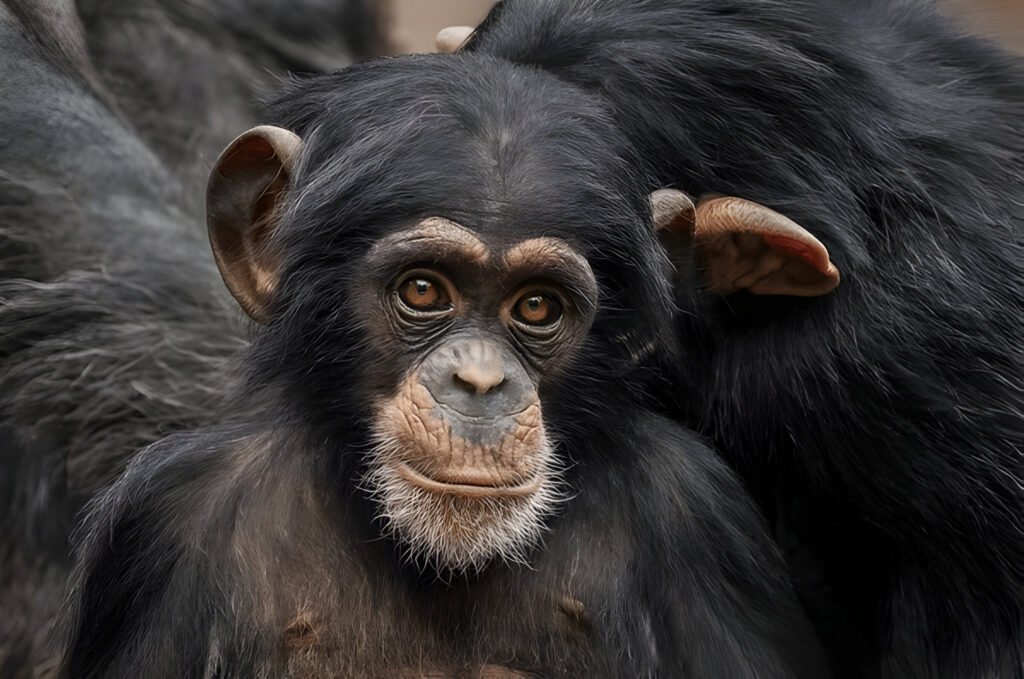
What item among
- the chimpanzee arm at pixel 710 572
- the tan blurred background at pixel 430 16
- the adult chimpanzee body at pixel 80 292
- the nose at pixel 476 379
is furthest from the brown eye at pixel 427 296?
the tan blurred background at pixel 430 16

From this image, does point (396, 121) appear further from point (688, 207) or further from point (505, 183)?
point (688, 207)

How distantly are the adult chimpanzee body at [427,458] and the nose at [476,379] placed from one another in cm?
3

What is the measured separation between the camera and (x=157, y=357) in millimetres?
6594

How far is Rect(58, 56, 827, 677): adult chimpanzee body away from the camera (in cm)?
416

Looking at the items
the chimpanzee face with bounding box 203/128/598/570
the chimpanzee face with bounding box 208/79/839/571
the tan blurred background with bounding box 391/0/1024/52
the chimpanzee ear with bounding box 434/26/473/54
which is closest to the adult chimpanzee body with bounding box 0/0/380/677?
the chimpanzee ear with bounding box 434/26/473/54

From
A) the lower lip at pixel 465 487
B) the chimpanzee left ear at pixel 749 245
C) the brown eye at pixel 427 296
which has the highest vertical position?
the brown eye at pixel 427 296

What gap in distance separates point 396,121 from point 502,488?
108 centimetres

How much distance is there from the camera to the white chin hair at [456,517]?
13.4 ft

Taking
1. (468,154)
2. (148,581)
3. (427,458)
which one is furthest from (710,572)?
(148,581)

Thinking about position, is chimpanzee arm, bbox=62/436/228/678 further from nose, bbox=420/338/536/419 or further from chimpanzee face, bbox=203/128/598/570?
nose, bbox=420/338/536/419

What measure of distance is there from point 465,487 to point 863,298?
134 centimetres

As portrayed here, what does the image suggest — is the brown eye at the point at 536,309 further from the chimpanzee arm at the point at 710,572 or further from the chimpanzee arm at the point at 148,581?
the chimpanzee arm at the point at 148,581

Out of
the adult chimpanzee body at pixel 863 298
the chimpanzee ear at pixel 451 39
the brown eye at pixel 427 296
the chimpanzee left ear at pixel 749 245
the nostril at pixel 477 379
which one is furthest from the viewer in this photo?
the chimpanzee ear at pixel 451 39

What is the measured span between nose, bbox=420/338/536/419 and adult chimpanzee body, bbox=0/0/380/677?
2.18 metres
